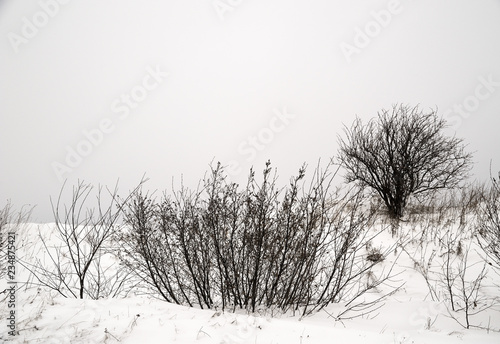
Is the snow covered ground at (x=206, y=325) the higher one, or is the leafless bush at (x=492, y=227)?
the leafless bush at (x=492, y=227)

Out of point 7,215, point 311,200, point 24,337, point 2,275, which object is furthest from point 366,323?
point 7,215

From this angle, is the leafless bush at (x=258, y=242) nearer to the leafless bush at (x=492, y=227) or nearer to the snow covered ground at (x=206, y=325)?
the snow covered ground at (x=206, y=325)

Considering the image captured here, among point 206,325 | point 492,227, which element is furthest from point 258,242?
point 492,227

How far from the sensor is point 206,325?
2734 mm

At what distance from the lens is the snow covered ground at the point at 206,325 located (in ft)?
8.42

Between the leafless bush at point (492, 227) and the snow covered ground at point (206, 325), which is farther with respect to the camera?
the leafless bush at point (492, 227)

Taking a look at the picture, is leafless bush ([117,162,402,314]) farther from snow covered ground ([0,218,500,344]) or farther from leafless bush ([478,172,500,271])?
leafless bush ([478,172,500,271])

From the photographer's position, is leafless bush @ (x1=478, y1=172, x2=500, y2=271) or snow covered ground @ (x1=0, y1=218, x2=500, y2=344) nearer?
snow covered ground @ (x1=0, y1=218, x2=500, y2=344)

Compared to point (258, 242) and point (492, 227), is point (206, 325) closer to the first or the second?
point (258, 242)

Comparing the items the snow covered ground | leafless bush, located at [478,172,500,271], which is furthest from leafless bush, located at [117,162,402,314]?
leafless bush, located at [478,172,500,271]

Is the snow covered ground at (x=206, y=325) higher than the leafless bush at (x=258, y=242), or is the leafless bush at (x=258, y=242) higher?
the leafless bush at (x=258, y=242)

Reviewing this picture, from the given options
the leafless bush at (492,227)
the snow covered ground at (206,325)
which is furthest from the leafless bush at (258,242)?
the leafless bush at (492,227)

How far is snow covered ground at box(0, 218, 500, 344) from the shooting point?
2.57m

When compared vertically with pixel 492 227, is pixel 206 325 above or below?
below
